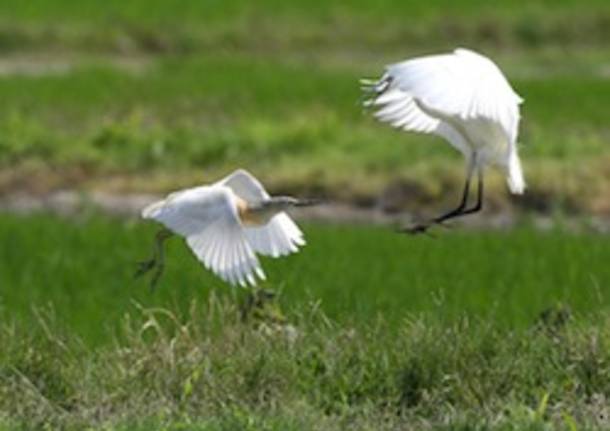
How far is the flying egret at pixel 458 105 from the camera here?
704cm

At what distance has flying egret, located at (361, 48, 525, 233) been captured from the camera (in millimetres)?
7035

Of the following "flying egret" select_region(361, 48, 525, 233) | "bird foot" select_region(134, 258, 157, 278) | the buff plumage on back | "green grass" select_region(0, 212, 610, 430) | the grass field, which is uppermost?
"flying egret" select_region(361, 48, 525, 233)

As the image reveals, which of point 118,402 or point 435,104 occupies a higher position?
point 435,104

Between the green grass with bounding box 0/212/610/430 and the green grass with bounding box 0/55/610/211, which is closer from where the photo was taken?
the green grass with bounding box 0/212/610/430

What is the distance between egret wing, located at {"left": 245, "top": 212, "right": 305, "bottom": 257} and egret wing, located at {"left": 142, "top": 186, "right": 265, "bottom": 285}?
0.19 metres

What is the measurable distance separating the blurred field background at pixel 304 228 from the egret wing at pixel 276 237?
0.52 meters

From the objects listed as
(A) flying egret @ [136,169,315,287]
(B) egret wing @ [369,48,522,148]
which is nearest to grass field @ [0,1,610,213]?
(B) egret wing @ [369,48,522,148]

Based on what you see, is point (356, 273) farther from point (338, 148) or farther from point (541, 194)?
point (338, 148)

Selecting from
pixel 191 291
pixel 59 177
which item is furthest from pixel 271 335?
pixel 59 177

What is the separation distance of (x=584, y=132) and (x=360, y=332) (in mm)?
13419

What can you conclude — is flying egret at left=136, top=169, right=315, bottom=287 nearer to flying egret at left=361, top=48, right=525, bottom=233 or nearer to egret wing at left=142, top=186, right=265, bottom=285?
egret wing at left=142, top=186, right=265, bottom=285

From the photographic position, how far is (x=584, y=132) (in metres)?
21.6

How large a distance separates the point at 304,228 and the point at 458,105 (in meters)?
10.00

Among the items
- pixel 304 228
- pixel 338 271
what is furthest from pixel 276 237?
pixel 304 228
